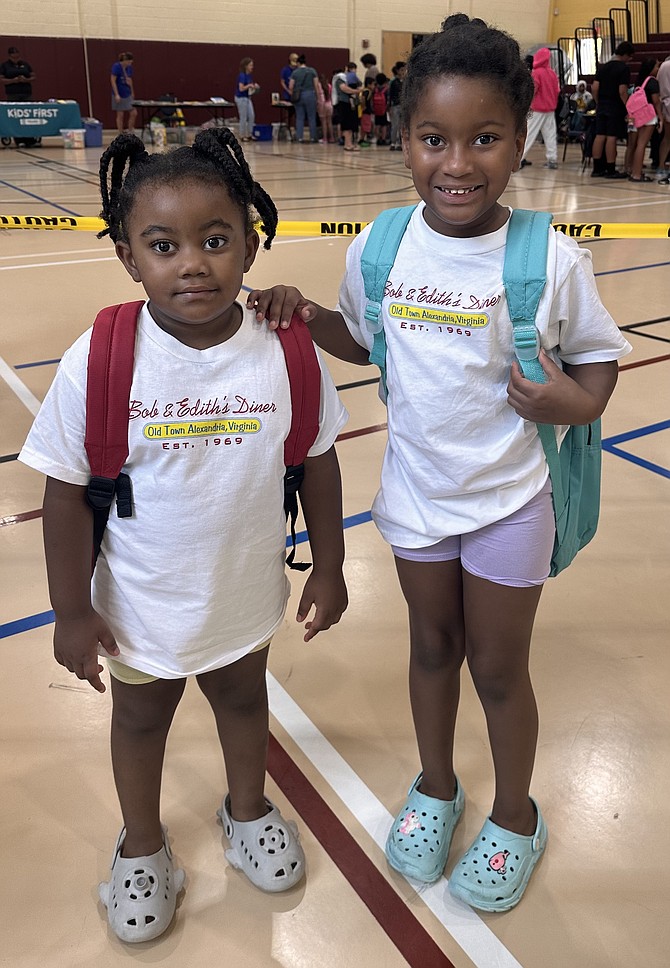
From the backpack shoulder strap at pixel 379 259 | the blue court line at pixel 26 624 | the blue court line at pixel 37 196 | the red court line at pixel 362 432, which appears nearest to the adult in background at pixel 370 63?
the blue court line at pixel 37 196

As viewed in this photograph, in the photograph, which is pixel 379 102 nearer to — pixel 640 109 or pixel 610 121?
pixel 610 121

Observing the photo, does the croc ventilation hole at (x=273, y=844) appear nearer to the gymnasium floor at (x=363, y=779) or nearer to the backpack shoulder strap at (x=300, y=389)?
the gymnasium floor at (x=363, y=779)

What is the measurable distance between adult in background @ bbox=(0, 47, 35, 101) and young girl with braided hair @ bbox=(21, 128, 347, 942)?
664 inches

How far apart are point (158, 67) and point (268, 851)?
19.8m

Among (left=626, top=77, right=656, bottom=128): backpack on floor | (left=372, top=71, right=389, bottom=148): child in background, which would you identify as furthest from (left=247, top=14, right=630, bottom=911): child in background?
(left=372, top=71, right=389, bottom=148): child in background

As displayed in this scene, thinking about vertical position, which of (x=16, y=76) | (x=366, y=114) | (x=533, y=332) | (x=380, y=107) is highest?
(x=16, y=76)

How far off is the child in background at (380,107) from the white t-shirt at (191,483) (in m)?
16.4

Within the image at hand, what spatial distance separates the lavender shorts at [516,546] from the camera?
1349 millimetres

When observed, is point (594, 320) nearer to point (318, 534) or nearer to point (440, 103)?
point (440, 103)

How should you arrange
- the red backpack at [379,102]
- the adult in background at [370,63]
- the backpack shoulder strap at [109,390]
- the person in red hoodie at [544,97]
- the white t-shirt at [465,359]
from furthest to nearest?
the red backpack at [379,102] → the adult in background at [370,63] → the person in red hoodie at [544,97] → the white t-shirt at [465,359] → the backpack shoulder strap at [109,390]

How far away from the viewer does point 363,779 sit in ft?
5.98

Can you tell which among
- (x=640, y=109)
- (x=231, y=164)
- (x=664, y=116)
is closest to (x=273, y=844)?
(x=231, y=164)

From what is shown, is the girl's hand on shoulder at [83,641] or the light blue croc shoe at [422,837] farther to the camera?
the light blue croc shoe at [422,837]

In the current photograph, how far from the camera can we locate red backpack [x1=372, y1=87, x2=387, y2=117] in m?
16.3
